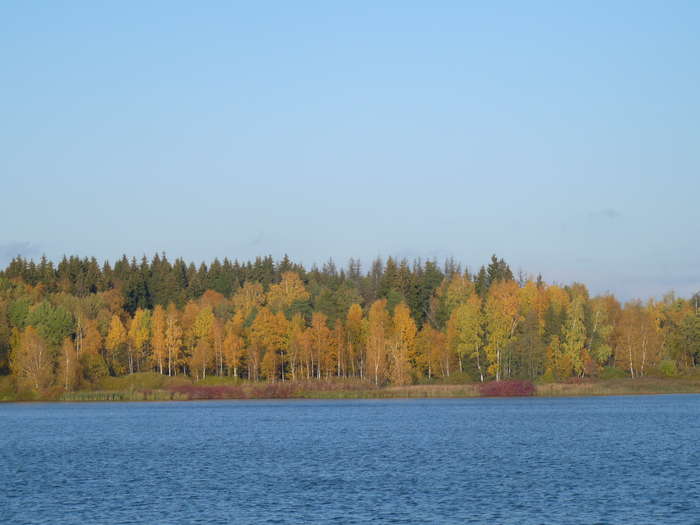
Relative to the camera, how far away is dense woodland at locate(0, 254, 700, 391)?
12962 centimetres

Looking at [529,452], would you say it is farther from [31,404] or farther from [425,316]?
[425,316]

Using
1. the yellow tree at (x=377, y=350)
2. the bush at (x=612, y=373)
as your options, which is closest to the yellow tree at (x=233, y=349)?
the yellow tree at (x=377, y=350)

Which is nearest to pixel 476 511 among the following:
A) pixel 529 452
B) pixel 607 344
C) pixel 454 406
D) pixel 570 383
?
pixel 529 452

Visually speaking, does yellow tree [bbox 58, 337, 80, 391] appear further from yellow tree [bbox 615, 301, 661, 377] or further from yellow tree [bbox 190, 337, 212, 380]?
yellow tree [bbox 615, 301, 661, 377]

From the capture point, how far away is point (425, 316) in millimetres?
172000

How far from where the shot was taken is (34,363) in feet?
410

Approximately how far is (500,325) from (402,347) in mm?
15300

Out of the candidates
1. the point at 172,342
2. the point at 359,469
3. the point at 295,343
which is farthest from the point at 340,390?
the point at 359,469

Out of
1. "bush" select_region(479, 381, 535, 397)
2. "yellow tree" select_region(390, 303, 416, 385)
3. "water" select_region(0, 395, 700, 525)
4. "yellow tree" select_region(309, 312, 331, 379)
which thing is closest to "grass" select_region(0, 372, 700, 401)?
"bush" select_region(479, 381, 535, 397)

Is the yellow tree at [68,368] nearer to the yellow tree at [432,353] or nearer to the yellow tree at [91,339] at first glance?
the yellow tree at [91,339]

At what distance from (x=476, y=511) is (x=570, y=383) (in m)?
95.7

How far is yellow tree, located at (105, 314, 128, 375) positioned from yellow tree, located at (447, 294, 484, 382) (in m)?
54.4

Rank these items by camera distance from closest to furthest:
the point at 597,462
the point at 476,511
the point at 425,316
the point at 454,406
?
the point at 476,511, the point at 597,462, the point at 454,406, the point at 425,316

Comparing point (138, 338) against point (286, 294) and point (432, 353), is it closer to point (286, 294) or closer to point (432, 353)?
point (286, 294)
